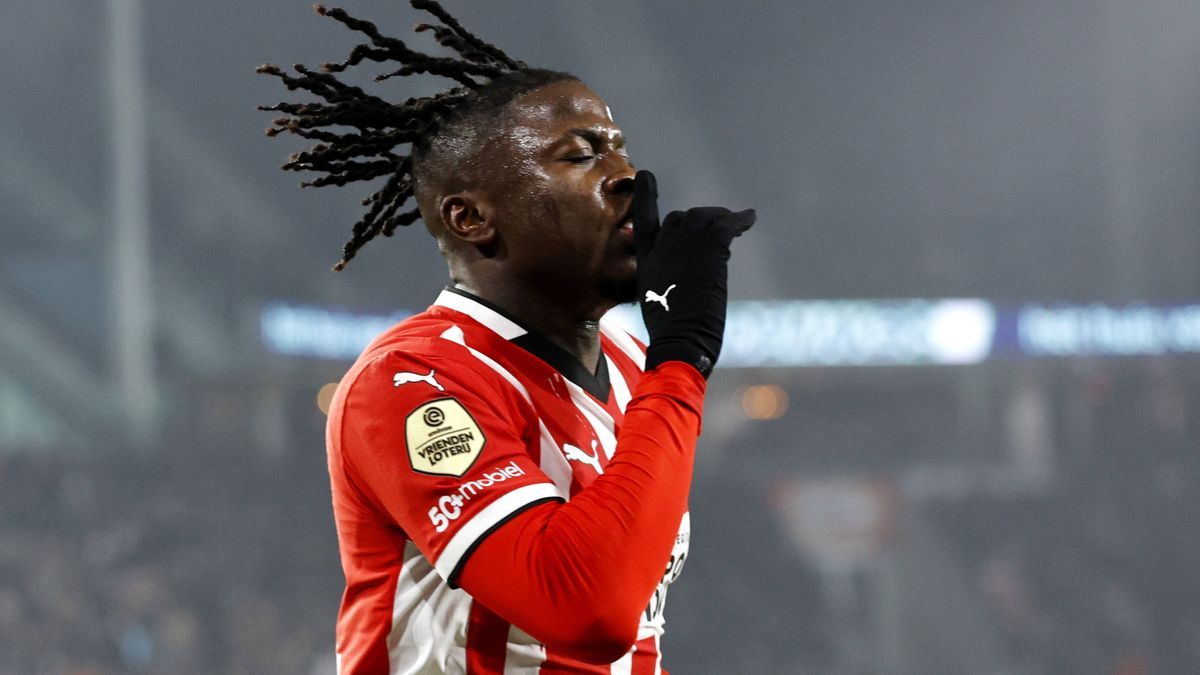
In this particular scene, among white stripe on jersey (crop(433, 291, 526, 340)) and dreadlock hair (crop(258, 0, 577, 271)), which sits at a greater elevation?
dreadlock hair (crop(258, 0, 577, 271))

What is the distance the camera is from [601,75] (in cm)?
1216

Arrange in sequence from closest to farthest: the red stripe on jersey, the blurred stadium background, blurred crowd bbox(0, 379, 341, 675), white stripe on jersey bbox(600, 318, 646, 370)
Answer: the red stripe on jersey → white stripe on jersey bbox(600, 318, 646, 370) → blurred crowd bbox(0, 379, 341, 675) → the blurred stadium background

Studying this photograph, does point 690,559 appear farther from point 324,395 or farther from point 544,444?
point 544,444

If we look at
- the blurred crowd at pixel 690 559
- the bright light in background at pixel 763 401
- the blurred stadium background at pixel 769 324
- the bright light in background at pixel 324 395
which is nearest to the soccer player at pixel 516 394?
the blurred crowd at pixel 690 559

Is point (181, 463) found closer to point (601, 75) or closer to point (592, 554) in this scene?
point (601, 75)

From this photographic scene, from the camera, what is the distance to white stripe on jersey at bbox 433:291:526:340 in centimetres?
168

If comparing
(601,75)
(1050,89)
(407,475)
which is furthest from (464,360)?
(1050,89)

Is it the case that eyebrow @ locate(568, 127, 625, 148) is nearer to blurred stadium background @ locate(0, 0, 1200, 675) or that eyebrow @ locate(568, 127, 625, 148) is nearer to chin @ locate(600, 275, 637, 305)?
chin @ locate(600, 275, 637, 305)

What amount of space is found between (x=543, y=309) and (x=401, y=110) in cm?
36

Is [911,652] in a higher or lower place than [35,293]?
lower

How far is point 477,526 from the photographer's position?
1.37 meters

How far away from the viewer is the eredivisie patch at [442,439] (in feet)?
4.61

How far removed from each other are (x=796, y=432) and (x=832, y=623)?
2168 millimetres

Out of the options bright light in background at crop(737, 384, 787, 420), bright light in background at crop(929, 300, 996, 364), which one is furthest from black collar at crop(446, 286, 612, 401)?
bright light in background at crop(929, 300, 996, 364)
